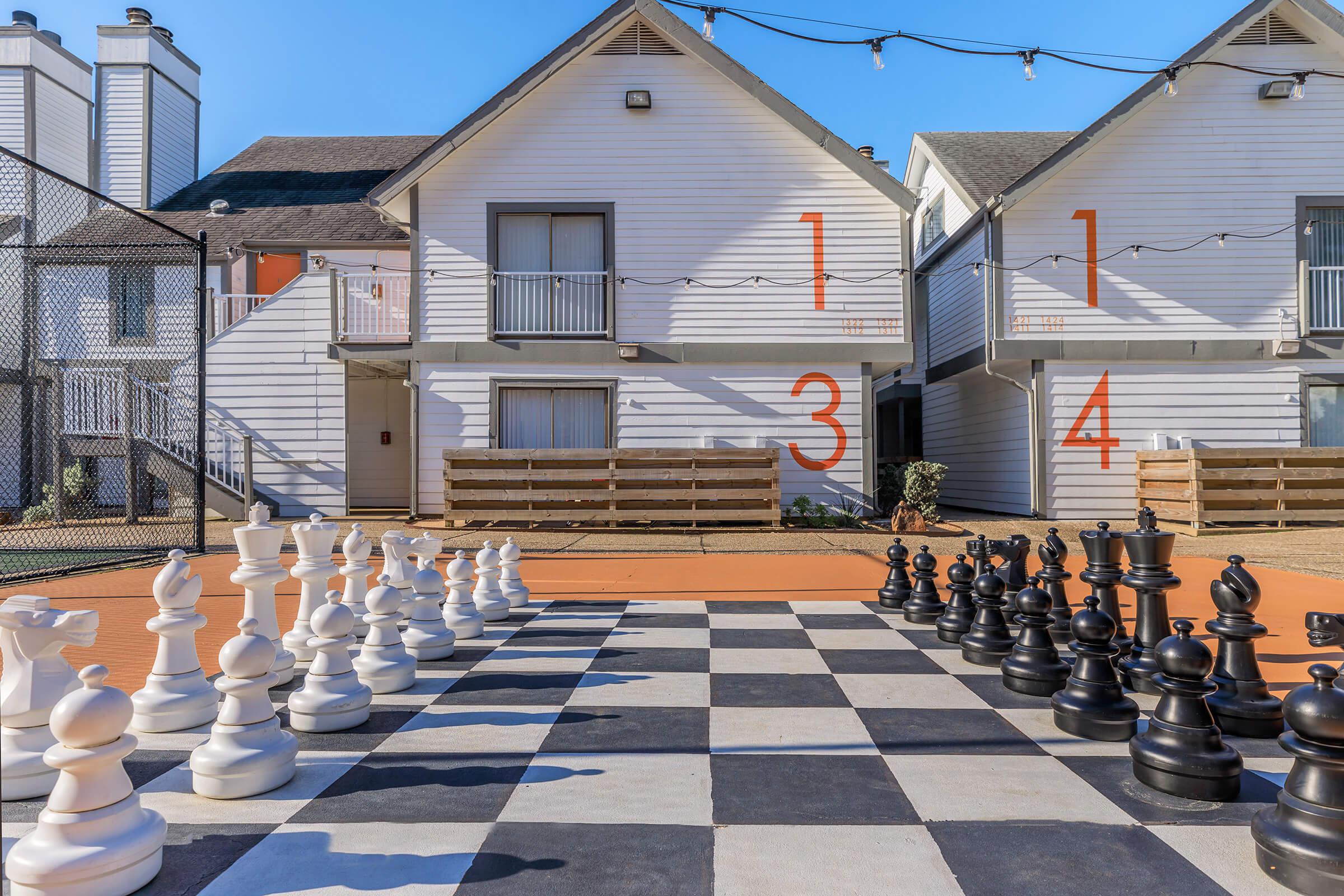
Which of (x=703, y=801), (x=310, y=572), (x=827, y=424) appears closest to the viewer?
(x=703, y=801)

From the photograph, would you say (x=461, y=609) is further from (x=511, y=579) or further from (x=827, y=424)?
(x=827, y=424)

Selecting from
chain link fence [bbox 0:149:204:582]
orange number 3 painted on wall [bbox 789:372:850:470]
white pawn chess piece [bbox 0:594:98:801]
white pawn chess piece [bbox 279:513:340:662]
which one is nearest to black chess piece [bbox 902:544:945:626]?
white pawn chess piece [bbox 279:513:340:662]

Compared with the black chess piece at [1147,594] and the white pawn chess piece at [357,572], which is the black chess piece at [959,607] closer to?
the black chess piece at [1147,594]

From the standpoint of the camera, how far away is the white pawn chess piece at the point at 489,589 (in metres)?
4.13

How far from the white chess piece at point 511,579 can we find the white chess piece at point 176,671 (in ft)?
6.58

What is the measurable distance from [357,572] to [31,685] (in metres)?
1.41

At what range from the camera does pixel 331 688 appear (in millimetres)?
2355

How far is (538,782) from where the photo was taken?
1.93 meters

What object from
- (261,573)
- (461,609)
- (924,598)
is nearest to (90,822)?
(261,573)

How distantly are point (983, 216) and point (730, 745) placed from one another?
11621mm

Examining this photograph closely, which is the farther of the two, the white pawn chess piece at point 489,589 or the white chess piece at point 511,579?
the white chess piece at point 511,579

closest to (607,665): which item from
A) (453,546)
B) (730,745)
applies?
(730,745)

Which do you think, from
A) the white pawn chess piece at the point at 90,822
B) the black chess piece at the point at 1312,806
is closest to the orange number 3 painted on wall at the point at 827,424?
the black chess piece at the point at 1312,806

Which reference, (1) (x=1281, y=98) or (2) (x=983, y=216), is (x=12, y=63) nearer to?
(2) (x=983, y=216)
